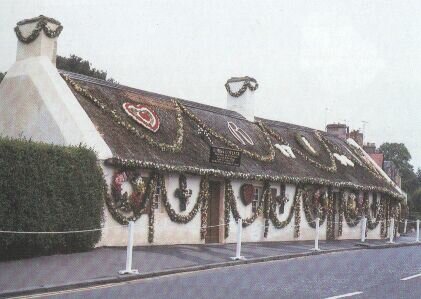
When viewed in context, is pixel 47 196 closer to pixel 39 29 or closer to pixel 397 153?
pixel 39 29

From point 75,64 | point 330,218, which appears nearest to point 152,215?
point 330,218

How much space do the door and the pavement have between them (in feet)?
5.05

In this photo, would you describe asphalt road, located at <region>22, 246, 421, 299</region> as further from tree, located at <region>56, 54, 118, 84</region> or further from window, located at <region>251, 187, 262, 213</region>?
tree, located at <region>56, 54, 118, 84</region>

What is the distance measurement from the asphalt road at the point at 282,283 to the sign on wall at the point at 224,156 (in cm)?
556

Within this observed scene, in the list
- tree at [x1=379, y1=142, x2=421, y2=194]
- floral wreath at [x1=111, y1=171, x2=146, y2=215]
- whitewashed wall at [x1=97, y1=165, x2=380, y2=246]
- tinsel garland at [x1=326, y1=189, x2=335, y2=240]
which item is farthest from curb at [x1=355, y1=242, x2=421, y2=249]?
tree at [x1=379, y1=142, x2=421, y2=194]

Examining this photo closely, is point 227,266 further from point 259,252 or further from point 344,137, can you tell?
point 344,137

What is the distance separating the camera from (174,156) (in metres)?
19.9

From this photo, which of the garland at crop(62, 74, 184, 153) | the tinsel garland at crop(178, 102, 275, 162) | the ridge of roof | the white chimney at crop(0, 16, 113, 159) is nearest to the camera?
the white chimney at crop(0, 16, 113, 159)

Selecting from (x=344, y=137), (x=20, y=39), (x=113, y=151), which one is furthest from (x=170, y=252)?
(x=344, y=137)

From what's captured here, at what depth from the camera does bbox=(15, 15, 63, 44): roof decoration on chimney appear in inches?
761

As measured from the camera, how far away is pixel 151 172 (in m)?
18.8

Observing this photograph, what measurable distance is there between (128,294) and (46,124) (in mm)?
9622

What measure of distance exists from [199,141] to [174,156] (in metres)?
2.59

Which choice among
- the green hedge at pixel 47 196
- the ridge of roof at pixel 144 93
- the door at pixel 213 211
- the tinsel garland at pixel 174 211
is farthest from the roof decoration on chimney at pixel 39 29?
the door at pixel 213 211
